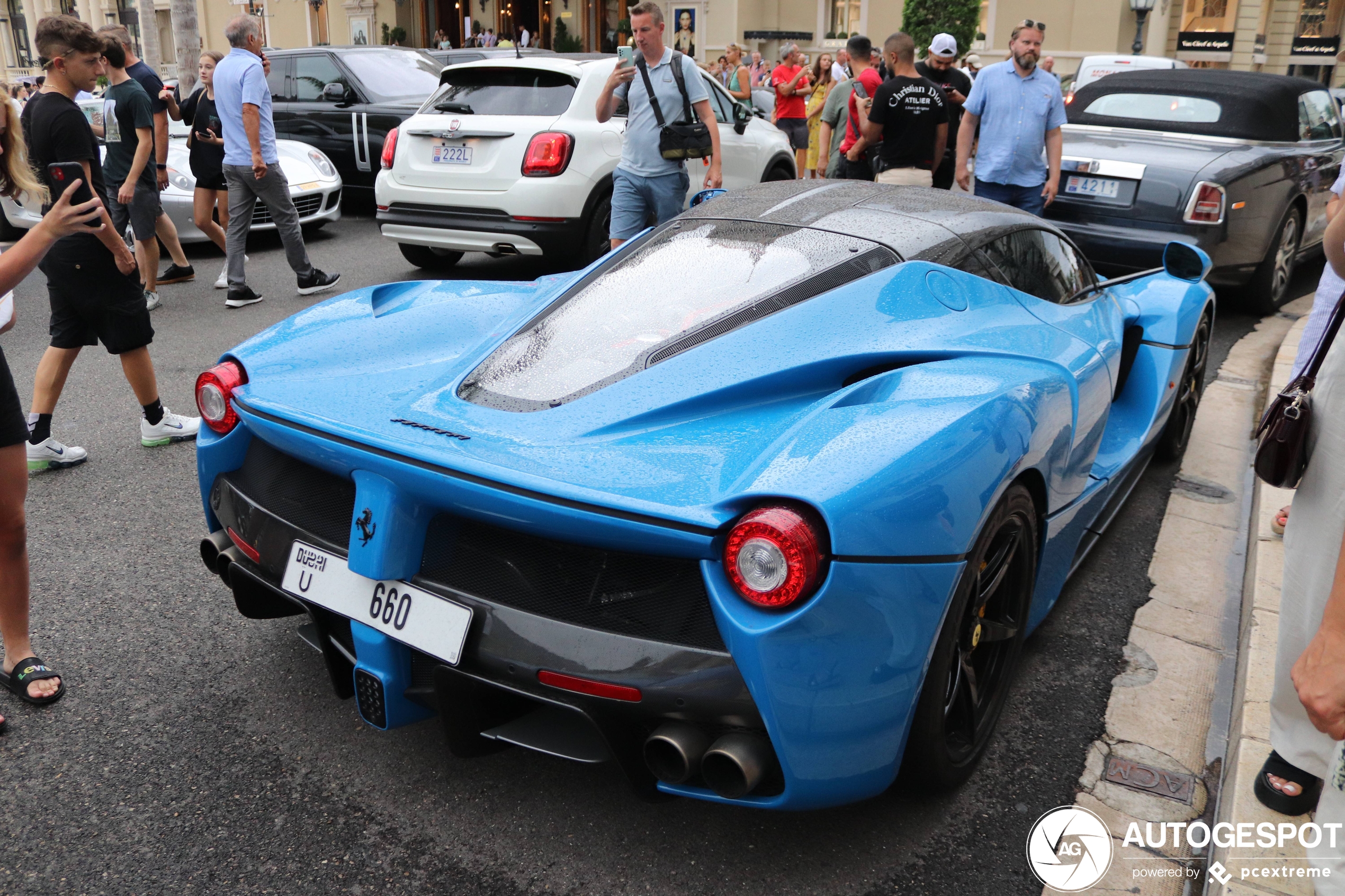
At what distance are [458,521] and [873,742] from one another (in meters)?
0.92

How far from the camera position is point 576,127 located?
24.0 ft

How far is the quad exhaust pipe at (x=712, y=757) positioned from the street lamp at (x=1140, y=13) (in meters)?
34.0

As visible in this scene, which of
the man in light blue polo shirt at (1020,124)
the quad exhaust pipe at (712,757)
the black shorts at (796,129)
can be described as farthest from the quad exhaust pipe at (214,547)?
the black shorts at (796,129)

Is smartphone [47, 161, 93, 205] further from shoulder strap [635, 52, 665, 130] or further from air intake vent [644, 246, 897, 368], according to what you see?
shoulder strap [635, 52, 665, 130]

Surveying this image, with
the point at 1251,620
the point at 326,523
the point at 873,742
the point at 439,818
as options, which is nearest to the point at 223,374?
the point at 326,523

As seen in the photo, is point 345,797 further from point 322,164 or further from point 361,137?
point 361,137

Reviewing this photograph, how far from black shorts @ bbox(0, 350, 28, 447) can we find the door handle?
26.4ft

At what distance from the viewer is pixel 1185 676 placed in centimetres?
302

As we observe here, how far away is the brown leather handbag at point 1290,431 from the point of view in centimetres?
214

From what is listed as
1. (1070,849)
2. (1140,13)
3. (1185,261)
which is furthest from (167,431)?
(1140,13)

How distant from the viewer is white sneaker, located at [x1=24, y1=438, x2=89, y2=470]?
4.41 m

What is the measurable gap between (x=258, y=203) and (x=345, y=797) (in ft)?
26.0

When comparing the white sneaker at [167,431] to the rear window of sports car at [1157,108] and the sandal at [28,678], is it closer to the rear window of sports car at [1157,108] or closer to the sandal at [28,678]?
the sandal at [28,678]

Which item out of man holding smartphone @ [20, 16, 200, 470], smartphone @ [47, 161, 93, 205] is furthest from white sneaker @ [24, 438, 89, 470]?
smartphone @ [47, 161, 93, 205]
